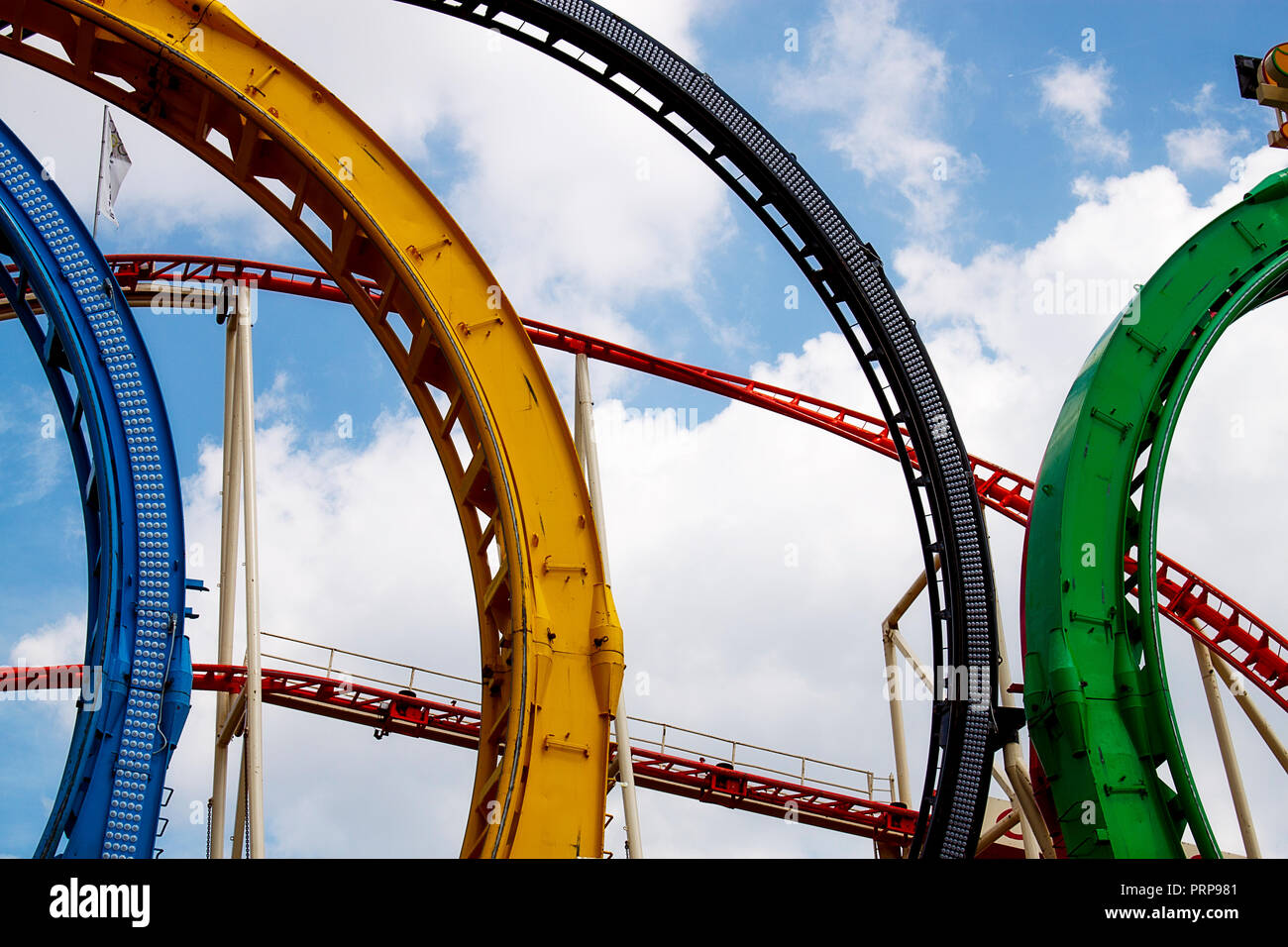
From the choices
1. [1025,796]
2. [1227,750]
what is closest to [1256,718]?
[1227,750]

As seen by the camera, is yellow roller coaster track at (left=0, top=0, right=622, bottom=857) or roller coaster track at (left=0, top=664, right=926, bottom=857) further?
roller coaster track at (left=0, top=664, right=926, bottom=857)

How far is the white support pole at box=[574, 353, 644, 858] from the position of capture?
13.2 meters

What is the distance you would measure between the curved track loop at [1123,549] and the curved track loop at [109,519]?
648 cm

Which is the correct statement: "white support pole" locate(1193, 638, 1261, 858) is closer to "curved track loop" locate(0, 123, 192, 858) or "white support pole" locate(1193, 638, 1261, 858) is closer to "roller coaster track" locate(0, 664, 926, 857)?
"roller coaster track" locate(0, 664, 926, 857)

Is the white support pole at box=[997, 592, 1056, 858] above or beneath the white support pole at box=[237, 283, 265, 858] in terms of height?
beneath

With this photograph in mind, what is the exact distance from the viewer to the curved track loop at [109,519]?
7.68 meters

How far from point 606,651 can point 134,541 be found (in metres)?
3.19

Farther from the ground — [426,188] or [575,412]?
[575,412]

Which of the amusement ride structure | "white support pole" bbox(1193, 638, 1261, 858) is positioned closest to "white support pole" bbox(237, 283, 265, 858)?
the amusement ride structure

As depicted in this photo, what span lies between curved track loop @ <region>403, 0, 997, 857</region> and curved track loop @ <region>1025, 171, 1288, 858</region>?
2.13 feet
